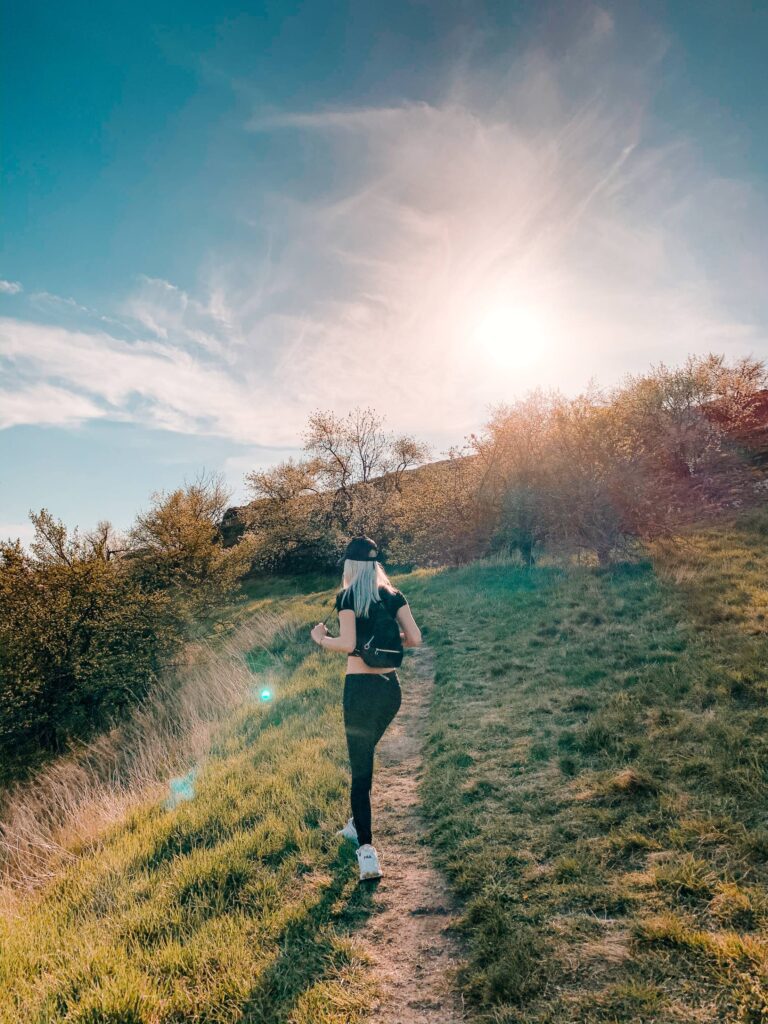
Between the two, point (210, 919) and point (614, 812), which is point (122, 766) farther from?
point (614, 812)

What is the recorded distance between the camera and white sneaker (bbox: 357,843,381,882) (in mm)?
4348

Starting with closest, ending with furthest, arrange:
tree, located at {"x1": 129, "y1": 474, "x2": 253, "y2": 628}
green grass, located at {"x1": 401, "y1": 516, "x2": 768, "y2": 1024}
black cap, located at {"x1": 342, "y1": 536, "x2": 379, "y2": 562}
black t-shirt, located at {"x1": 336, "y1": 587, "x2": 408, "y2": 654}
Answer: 1. green grass, located at {"x1": 401, "y1": 516, "x2": 768, "y2": 1024}
2. black t-shirt, located at {"x1": 336, "y1": 587, "x2": 408, "y2": 654}
3. black cap, located at {"x1": 342, "y1": 536, "x2": 379, "y2": 562}
4. tree, located at {"x1": 129, "y1": 474, "x2": 253, "y2": 628}

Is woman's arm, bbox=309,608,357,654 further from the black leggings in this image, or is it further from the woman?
the black leggings

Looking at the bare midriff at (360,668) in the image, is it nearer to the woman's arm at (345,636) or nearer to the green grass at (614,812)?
the woman's arm at (345,636)

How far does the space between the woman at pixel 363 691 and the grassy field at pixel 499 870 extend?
0.52 m

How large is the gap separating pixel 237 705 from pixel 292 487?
3623cm

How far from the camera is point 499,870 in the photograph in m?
4.25

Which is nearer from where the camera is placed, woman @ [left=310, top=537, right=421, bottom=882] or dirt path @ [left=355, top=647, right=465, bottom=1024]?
dirt path @ [left=355, top=647, right=465, bottom=1024]

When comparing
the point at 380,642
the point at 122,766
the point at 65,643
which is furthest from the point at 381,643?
the point at 65,643

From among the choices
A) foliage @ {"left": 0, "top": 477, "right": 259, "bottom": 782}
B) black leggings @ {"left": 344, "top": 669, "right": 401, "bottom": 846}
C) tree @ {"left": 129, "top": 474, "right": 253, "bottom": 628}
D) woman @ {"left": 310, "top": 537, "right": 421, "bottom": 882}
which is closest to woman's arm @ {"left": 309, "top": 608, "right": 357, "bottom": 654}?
woman @ {"left": 310, "top": 537, "right": 421, "bottom": 882}

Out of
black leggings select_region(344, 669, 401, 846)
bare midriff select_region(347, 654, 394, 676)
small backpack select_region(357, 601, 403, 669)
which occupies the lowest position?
black leggings select_region(344, 669, 401, 846)

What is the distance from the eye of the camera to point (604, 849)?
430 centimetres

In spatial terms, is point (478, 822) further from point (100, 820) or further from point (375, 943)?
point (100, 820)

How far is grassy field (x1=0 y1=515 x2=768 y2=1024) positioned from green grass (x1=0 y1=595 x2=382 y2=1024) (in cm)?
2
